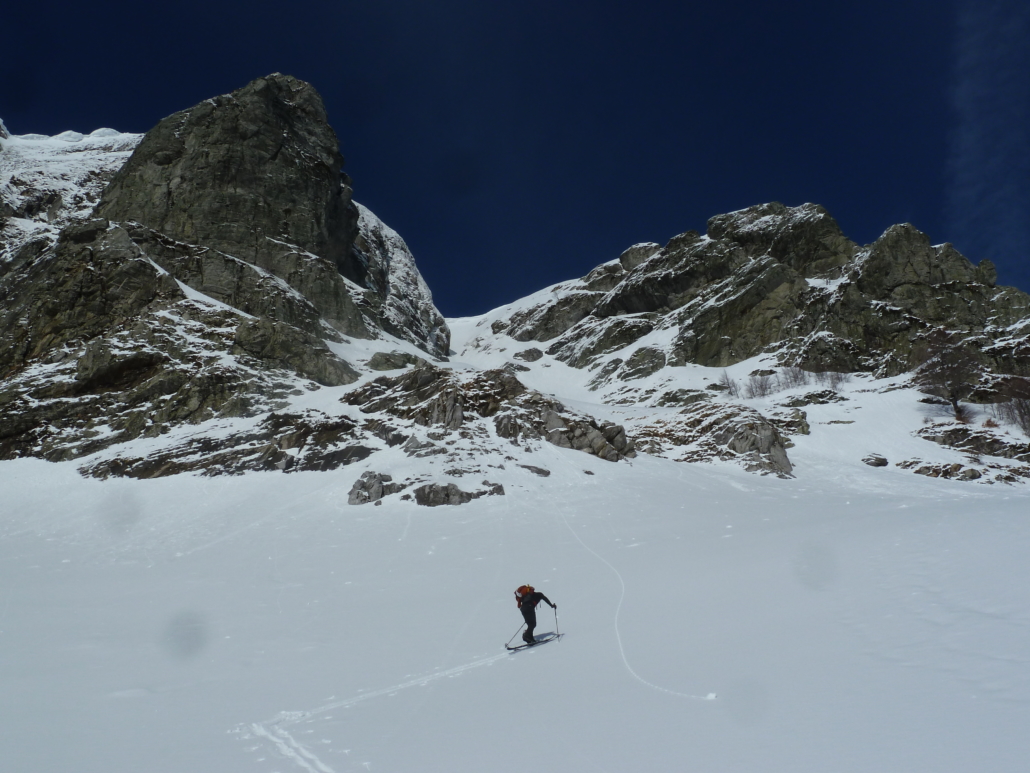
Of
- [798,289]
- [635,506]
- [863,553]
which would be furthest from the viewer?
[798,289]

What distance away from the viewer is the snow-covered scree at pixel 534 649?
5.36 meters

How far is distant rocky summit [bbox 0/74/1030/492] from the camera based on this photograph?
32.9 metres

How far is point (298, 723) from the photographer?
740 cm

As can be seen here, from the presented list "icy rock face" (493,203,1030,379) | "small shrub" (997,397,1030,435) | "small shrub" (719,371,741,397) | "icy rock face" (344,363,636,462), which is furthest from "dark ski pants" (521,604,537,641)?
"icy rock face" (493,203,1030,379)

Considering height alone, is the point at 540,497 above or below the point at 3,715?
above

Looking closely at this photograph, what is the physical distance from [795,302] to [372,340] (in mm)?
61093

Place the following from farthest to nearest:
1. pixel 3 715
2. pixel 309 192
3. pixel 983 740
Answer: pixel 309 192, pixel 3 715, pixel 983 740

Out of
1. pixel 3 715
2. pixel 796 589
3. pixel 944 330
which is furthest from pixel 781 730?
pixel 944 330

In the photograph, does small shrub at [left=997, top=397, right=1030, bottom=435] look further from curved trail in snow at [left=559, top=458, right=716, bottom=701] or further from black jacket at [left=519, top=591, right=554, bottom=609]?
black jacket at [left=519, top=591, right=554, bottom=609]

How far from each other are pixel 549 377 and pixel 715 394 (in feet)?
107

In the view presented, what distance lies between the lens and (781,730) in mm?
5125

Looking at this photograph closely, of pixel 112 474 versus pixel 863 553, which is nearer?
pixel 863 553

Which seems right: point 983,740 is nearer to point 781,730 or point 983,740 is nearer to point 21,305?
point 781,730

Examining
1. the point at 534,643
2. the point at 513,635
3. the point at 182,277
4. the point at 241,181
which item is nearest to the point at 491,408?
the point at 513,635
